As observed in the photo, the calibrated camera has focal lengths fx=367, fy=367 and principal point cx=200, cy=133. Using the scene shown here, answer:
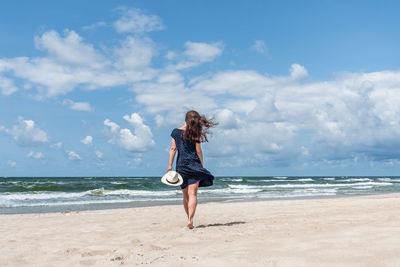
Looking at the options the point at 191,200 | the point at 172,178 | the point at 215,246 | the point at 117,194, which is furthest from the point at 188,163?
the point at 117,194

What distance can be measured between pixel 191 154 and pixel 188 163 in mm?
152

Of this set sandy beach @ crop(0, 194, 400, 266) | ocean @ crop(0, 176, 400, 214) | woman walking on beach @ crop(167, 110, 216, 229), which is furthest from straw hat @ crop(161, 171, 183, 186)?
ocean @ crop(0, 176, 400, 214)

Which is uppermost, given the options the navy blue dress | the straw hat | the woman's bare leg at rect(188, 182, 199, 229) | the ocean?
the navy blue dress

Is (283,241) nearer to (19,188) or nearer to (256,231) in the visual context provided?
(256,231)

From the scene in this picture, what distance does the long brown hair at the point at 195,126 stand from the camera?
18.7ft

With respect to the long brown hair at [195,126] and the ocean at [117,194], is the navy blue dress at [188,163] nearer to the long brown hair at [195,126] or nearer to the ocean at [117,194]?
the long brown hair at [195,126]

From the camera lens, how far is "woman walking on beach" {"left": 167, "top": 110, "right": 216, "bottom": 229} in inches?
225

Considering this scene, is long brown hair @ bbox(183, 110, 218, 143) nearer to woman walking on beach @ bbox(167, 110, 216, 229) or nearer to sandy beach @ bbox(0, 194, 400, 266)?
woman walking on beach @ bbox(167, 110, 216, 229)

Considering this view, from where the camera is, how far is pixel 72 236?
5777 millimetres

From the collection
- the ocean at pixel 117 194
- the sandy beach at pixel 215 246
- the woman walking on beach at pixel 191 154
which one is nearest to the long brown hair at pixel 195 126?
the woman walking on beach at pixel 191 154

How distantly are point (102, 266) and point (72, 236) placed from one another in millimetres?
2291

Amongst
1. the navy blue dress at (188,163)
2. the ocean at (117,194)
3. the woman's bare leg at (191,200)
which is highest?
the navy blue dress at (188,163)

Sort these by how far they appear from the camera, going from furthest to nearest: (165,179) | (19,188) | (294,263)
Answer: (19,188)
(165,179)
(294,263)

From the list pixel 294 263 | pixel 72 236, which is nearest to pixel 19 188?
pixel 72 236
